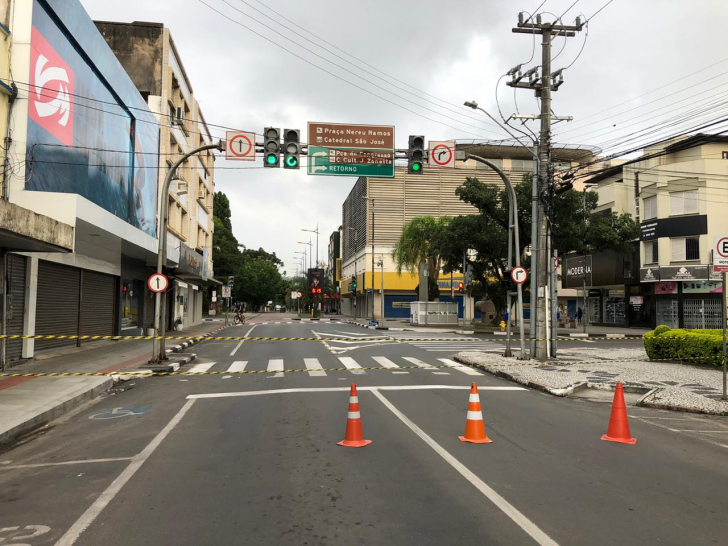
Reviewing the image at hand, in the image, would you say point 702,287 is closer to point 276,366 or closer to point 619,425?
point 276,366

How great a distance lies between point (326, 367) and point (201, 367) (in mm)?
3884

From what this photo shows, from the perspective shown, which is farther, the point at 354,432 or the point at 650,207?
the point at 650,207

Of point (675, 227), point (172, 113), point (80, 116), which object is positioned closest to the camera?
point (80, 116)

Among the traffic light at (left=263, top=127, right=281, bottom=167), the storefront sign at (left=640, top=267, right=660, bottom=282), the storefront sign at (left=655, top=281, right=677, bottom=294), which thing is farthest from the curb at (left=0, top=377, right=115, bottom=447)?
the storefront sign at (left=655, top=281, right=677, bottom=294)

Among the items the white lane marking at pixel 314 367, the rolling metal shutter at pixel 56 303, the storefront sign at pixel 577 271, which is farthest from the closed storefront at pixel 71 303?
the storefront sign at pixel 577 271

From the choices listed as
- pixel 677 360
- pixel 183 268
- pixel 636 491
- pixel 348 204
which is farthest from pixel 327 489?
pixel 348 204

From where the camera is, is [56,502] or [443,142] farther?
[443,142]

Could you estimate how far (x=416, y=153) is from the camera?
628 inches

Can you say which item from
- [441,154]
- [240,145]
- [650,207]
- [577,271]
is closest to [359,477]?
[240,145]

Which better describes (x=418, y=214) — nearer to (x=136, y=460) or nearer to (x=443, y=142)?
(x=443, y=142)

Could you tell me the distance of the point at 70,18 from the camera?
1625cm

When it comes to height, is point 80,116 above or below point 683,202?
below

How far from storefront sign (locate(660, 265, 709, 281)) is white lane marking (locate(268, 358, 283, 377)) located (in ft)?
96.0

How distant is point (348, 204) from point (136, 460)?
3070 inches
